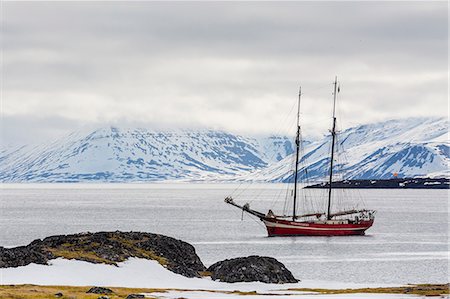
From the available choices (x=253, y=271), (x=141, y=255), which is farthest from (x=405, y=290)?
(x=141, y=255)

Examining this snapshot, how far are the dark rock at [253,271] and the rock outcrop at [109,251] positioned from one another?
3729mm

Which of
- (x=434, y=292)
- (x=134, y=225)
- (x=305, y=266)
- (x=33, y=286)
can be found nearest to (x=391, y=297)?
(x=434, y=292)

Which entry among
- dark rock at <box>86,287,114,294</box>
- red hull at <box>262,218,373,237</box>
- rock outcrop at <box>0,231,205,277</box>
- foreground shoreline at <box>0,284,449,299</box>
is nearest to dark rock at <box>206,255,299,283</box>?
rock outcrop at <box>0,231,205,277</box>

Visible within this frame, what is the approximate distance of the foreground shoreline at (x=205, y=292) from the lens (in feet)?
213

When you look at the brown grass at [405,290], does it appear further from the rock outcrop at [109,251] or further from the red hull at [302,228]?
the red hull at [302,228]

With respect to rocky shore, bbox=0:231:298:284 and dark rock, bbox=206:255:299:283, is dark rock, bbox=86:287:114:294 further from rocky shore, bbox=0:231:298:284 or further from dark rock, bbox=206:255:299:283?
dark rock, bbox=206:255:299:283

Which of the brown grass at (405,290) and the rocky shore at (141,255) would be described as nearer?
the brown grass at (405,290)

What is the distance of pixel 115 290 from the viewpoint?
7156 centimetres

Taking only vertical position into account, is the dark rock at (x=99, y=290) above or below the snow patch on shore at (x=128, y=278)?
below

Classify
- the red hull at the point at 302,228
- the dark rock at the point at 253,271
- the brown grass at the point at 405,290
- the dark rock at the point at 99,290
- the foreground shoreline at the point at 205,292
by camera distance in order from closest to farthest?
1. the foreground shoreline at the point at 205,292
2. the dark rock at the point at 99,290
3. the brown grass at the point at 405,290
4. the dark rock at the point at 253,271
5. the red hull at the point at 302,228

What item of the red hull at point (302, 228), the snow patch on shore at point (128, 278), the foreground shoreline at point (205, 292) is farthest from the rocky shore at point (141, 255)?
the red hull at point (302, 228)

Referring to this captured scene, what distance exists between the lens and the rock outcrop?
258 ft

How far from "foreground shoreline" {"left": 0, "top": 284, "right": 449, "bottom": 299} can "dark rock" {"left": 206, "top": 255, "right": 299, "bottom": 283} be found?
405 cm

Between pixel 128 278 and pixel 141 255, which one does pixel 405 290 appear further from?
pixel 141 255
